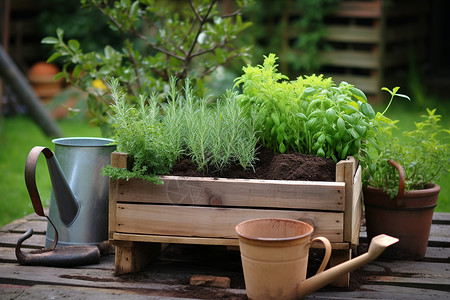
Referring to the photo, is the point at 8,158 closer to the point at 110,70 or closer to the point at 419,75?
the point at 110,70

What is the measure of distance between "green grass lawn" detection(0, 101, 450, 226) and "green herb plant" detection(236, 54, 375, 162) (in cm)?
113

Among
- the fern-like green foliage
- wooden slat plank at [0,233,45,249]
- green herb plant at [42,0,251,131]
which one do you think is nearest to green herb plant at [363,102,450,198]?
the fern-like green foliage

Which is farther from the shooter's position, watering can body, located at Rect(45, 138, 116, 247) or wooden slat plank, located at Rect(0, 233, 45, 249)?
wooden slat plank, located at Rect(0, 233, 45, 249)

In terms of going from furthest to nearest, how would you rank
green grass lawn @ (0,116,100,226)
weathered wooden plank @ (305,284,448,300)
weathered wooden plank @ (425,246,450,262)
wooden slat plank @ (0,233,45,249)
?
green grass lawn @ (0,116,100,226) < wooden slat plank @ (0,233,45,249) < weathered wooden plank @ (425,246,450,262) < weathered wooden plank @ (305,284,448,300)

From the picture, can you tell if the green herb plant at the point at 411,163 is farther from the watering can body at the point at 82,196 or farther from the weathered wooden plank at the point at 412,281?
the watering can body at the point at 82,196

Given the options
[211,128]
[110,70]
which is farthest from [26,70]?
[211,128]

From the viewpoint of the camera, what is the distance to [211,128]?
2.20 meters

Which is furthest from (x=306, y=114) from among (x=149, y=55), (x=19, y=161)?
(x=19, y=161)

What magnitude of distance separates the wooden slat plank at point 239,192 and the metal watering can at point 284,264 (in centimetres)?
17

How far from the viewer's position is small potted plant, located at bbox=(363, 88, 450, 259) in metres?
2.30

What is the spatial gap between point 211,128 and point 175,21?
3.81 ft

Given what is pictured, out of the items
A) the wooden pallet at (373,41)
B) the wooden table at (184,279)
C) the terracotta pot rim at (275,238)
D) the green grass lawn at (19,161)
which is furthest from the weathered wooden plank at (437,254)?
the wooden pallet at (373,41)

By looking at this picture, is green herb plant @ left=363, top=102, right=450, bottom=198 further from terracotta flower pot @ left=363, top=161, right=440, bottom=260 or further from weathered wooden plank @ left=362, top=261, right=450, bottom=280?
weathered wooden plank @ left=362, top=261, right=450, bottom=280

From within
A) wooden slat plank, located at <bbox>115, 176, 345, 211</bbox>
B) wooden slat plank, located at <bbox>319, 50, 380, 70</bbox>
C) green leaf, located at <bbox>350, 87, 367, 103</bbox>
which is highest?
wooden slat plank, located at <bbox>319, 50, 380, 70</bbox>
